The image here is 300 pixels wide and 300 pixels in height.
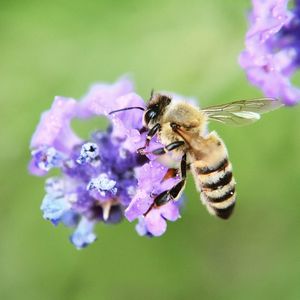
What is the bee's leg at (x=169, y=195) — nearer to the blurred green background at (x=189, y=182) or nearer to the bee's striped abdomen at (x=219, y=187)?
the bee's striped abdomen at (x=219, y=187)

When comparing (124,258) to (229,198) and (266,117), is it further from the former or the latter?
(229,198)

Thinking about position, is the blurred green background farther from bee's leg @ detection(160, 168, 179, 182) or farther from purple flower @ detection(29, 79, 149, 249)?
bee's leg @ detection(160, 168, 179, 182)

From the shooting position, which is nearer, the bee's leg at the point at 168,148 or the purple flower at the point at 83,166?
the bee's leg at the point at 168,148

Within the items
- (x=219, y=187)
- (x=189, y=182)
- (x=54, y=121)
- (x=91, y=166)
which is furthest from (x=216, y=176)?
(x=189, y=182)

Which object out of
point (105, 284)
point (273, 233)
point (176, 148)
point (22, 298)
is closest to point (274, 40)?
point (176, 148)

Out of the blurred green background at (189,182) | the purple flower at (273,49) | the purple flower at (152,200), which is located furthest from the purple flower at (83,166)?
the blurred green background at (189,182)

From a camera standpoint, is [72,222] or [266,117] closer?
[72,222]
